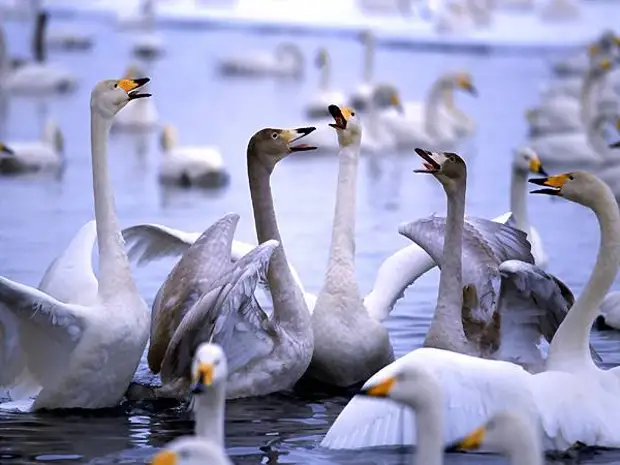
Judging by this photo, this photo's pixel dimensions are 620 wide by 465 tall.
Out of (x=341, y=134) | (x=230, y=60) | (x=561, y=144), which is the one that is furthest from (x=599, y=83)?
(x=341, y=134)

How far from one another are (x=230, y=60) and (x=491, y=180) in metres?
17.4

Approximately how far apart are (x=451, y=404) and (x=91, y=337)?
1.84 metres

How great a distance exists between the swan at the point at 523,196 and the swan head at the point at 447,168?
3.60 m

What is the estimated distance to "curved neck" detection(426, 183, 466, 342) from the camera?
8258 mm

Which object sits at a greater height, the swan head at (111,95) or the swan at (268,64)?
the swan at (268,64)

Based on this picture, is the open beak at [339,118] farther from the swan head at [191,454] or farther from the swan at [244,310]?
the swan head at [191,454]

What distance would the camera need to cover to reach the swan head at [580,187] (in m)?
7.50

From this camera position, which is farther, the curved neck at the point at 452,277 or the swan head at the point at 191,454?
the curved neck at the point at 452,277

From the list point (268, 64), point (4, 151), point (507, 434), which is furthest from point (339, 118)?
point (268, 64)

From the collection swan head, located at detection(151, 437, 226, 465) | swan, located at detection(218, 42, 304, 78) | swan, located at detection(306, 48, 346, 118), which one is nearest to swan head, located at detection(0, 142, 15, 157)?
swan, located at detection(306, 48, 346, 118)

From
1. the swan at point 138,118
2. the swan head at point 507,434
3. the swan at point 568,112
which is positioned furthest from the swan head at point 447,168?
the swan at point 138,118

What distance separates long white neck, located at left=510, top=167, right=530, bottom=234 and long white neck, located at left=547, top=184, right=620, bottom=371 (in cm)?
494

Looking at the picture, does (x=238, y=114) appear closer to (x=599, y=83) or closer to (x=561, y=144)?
(x=599, y=83)

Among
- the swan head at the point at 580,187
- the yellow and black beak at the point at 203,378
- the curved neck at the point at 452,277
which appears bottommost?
the yellow and black beak at the point at 203,378
